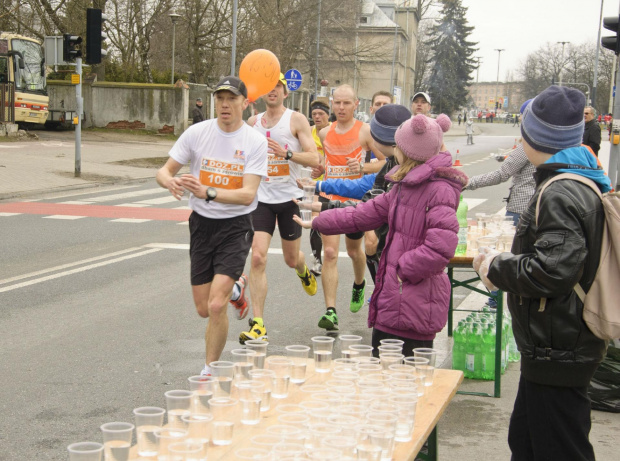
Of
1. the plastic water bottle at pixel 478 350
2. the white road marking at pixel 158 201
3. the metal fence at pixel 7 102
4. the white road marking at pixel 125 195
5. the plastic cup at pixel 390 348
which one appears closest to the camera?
the plastic cup at pixel 390 348

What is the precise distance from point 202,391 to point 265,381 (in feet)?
0.90

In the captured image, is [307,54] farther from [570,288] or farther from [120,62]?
[570,288]

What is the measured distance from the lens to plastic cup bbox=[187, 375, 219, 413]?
9.70 ft

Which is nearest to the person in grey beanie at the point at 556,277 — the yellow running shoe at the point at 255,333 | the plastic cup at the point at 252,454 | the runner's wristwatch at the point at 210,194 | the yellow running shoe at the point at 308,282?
the plastic cup at the point at 252,454

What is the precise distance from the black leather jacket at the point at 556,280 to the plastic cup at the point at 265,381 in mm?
972

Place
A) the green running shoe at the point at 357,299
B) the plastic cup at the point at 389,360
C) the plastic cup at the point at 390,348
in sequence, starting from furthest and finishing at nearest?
the green running shoe at the point at 357,299, the plastic cup at the point at 390,348, the plastic cup at the point at 389,360

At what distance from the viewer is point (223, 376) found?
326 cm

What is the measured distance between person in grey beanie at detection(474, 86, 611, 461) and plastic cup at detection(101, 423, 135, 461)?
63.0 inches

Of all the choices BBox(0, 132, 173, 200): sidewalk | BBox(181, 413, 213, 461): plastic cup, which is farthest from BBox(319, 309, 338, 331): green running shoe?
BBox(0, 132, 173, 200): sidewalk

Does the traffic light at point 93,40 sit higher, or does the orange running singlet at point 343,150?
the traffic light at point 93,40

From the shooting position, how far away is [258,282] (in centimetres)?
739

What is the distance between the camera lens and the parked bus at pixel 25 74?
1383 inches

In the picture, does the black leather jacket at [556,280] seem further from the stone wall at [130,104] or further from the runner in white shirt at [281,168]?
the stone wall at [130,104]

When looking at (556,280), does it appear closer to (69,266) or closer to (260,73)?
(260,73)
